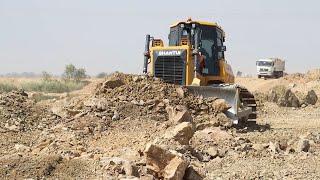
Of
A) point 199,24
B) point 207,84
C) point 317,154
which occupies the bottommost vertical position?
point 317,154

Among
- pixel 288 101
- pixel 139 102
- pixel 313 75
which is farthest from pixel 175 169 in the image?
pixel 313 75

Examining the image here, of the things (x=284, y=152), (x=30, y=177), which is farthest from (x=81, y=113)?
(x=30, y=177)

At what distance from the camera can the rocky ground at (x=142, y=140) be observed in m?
6.82

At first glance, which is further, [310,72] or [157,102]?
[310,72]

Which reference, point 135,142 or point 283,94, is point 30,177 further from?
point 283,94

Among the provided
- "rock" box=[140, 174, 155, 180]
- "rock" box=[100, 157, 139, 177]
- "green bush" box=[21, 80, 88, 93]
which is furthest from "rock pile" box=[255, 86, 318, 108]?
"rock" box=[100, 157, 139, 177]

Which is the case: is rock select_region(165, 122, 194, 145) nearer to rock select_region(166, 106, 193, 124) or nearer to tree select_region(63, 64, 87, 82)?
rock select_region(166, 106, 193, 124)

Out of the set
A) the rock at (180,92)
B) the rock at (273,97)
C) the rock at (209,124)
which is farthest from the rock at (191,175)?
the rock at (273,97)

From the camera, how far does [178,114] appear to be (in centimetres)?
1150

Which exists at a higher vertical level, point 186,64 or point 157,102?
point 186,64

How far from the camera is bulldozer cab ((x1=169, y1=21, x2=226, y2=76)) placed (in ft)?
46.5

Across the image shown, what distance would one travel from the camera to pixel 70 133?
35.0ft

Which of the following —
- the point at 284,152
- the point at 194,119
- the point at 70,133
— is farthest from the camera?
the point at 194,119

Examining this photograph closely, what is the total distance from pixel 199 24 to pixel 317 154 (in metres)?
6.12
